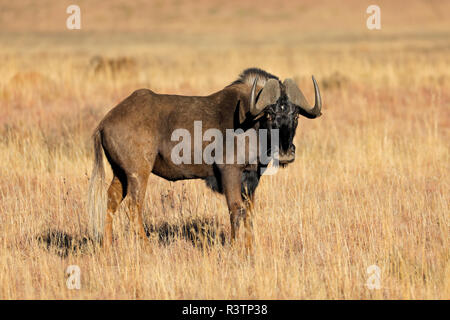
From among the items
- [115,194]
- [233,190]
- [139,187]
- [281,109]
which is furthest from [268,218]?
[115,194]

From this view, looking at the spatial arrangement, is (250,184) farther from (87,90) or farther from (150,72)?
(150,72)

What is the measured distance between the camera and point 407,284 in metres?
5.55

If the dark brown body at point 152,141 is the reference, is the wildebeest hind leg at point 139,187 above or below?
below

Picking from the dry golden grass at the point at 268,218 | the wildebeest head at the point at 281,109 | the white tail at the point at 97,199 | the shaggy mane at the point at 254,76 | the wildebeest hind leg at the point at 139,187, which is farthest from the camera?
the shaggy mane at the point at 254,76

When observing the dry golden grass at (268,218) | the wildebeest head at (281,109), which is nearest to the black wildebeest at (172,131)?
the wildebeest head at (281,109)

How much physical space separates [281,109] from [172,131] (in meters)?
1.21

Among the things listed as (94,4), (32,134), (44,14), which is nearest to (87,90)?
(32,134)

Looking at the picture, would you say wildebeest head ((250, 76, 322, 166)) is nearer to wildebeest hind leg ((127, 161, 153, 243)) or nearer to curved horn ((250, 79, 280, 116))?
curved horn ((250, 79, 280, 116))

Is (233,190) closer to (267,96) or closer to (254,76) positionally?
(267,96)

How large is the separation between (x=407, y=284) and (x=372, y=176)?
4.53m

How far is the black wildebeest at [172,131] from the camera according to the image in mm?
6688

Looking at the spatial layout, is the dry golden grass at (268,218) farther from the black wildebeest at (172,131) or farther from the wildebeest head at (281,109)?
the wildebeest head at (281,109)

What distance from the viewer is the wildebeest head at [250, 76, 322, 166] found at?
6.60m

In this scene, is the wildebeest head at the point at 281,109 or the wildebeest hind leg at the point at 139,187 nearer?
the wildebeest head at the point at 281,109
